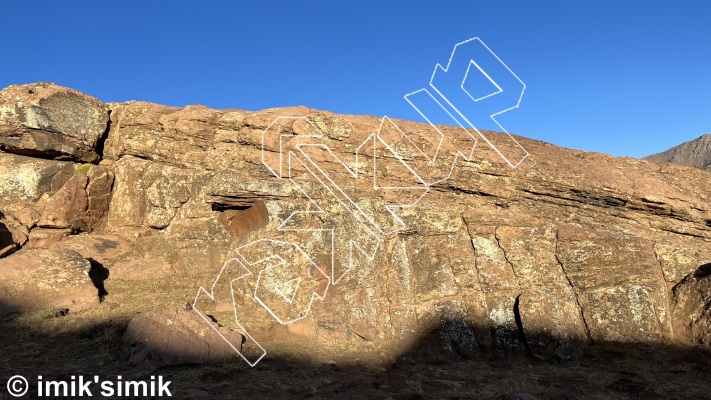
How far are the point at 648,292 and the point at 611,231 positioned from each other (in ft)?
5.97

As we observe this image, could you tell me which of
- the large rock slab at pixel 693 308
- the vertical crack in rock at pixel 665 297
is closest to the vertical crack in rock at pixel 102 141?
the vertical crack in rock at pixel 665 297

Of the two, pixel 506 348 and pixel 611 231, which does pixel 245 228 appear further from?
pixel 611 231

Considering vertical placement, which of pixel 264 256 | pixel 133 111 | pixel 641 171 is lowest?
pixel 264 256

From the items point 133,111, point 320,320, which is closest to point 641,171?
point 320,320

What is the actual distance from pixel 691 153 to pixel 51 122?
52988 millimetres

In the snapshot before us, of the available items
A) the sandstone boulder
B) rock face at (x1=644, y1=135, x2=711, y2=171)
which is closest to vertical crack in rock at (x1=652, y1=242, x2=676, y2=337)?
the sandstone boulder

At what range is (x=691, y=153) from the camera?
45.1 m

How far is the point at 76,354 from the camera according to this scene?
777cm

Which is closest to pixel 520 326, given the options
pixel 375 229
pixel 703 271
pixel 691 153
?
pixel 375 229

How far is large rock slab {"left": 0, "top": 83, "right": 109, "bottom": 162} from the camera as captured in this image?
13.7 metres

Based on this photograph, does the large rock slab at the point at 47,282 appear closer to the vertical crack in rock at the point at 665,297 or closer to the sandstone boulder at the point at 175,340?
the sandstone boulder at the point at 175,340

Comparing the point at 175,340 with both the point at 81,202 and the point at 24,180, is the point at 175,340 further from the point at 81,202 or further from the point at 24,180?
the point at 24,180

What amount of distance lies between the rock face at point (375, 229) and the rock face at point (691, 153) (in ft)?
118

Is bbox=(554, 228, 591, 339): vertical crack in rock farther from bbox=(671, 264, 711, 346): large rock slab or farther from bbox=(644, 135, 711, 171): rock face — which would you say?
bbox=(644, 135, 711, 171): rock face
